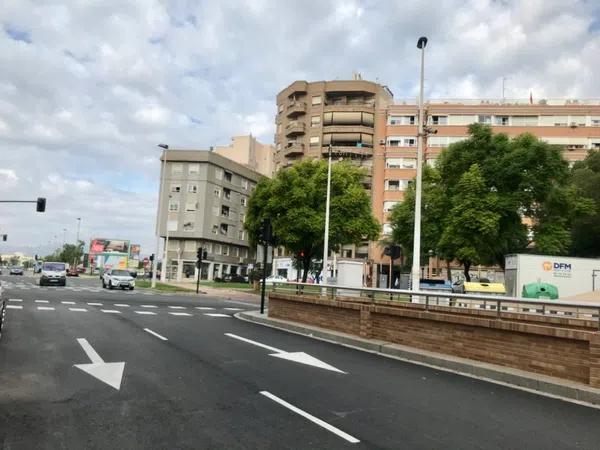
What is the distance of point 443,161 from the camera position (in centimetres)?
3638

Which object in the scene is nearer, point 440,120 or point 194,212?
point 440,120

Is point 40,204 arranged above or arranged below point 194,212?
below

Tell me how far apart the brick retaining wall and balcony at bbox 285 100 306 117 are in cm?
6084

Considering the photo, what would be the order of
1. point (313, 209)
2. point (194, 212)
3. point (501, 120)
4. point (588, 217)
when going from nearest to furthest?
point (313, 209) < point (588, 217) < point (501, 120) < point (194, 212)

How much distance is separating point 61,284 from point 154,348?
111ft

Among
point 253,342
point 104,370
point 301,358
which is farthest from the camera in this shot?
point 253,342

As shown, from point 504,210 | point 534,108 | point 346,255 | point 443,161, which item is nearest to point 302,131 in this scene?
point 346,255

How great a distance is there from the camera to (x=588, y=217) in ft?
137

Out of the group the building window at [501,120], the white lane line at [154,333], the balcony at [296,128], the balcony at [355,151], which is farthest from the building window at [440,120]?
the white lane line at [154,333]

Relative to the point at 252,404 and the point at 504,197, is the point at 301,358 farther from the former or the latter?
the point at 504,197

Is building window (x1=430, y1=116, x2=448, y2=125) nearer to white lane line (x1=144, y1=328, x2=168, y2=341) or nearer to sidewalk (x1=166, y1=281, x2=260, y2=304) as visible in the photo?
sidewalk (x1=166, y1=281, x2=260, y2=304)

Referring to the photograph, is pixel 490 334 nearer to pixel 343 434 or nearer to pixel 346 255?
pixel 343 434

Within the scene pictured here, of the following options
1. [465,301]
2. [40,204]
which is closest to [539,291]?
[465,301]

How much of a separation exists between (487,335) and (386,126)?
6027 cm
